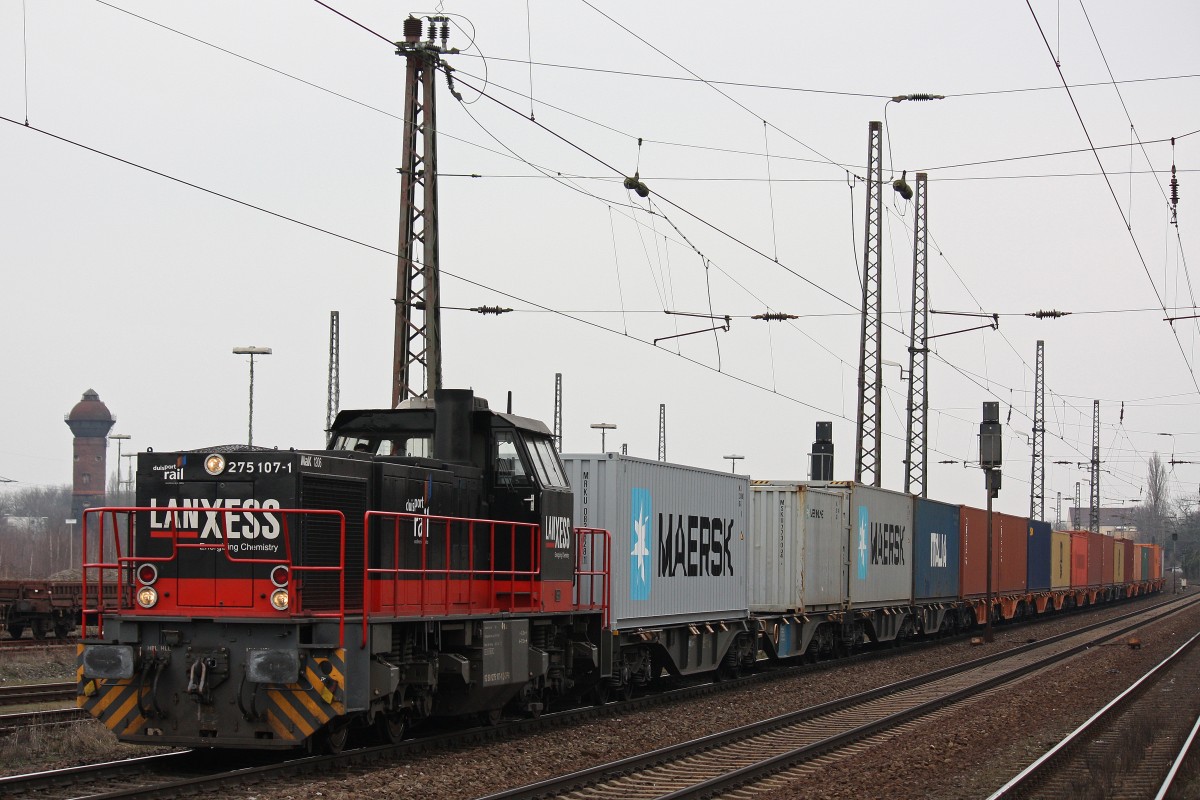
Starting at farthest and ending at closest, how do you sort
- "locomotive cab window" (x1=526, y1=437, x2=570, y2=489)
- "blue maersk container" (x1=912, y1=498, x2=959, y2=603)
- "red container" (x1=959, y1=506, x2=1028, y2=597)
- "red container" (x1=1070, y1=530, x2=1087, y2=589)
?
"red container" (x1=1070, y1=530, x2=1087, y2=589) < "red container" (x1=959, y1=506, x2=1028, y2=597) < "blue maersk container" (x1=912, y1=498, x2=959, y2=603) < "locomotive cab window" (x1=526, y1=437, x2=570, y2=489)

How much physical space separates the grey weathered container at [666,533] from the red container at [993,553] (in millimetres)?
15539

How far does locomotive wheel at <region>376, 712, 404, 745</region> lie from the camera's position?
1249 cm

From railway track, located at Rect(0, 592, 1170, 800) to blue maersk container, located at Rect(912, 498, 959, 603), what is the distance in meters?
18.2

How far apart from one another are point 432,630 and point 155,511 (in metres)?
2.92

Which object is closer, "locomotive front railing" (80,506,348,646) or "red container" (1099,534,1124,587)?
"locomotive front railing" (80,506,348,646)

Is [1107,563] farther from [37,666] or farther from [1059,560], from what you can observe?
[37,666]

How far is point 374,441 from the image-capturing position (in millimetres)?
13617

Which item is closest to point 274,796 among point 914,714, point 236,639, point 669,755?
point 236,639

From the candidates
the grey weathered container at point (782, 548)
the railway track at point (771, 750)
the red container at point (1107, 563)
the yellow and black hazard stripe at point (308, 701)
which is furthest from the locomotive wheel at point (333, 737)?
the red container at point (1107, 563)

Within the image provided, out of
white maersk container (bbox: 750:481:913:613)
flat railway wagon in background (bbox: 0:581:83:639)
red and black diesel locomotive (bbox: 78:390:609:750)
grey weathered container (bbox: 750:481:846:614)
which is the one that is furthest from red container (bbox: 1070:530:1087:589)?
red and black diesel locomotive (bbox: 78:390:609:750)

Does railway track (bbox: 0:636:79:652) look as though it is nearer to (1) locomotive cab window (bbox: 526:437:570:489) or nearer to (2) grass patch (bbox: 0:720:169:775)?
(2) grass patch (bbox: 0:720:169:775)

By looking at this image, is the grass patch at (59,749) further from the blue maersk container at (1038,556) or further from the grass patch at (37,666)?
the blue maersk container at (1038,556)

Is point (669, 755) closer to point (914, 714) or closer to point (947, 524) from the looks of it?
point (914, 714)

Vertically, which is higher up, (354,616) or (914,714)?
(354,616)
